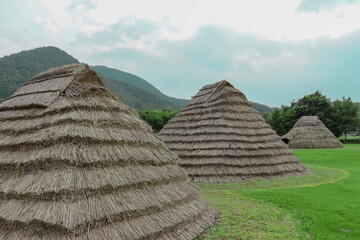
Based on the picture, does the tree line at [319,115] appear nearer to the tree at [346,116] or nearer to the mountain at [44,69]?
the tree at [346,116]

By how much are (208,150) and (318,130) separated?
2656cm

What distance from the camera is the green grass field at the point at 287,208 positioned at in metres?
6.30

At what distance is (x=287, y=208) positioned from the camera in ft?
27.3

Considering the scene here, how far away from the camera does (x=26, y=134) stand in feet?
19.6

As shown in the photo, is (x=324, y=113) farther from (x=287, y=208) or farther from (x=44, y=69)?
(x=44, y=69)

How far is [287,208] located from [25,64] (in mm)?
76448

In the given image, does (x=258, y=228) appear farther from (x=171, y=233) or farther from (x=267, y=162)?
(x=267, y=162)

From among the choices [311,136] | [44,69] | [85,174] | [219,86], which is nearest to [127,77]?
[44,69]

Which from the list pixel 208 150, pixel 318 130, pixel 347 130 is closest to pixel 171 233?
pixel 208 150

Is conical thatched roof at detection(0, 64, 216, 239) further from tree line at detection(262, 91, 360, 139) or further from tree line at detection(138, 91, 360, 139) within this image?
tree line at detection(262, 91, 360, 139)

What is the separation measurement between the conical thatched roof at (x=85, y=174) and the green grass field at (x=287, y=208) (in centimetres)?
101

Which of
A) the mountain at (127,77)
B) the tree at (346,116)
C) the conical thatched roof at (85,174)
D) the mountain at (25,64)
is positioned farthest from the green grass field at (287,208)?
the mountain at (127,77)

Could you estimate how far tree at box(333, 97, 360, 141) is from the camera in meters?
44.0

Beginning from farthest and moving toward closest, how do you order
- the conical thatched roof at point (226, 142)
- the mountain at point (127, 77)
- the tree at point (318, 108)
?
1. the mountain at point (127, 77)
2. the tree at point (318, 108)
3. the conical thatched roof at point (226, 142)
